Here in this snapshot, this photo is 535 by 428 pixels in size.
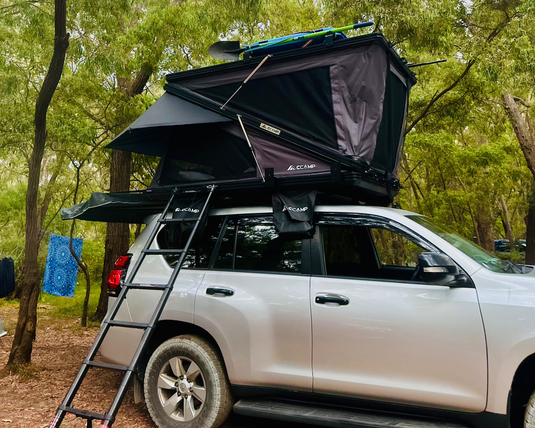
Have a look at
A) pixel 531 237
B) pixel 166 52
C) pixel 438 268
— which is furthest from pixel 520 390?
pixel 531 237

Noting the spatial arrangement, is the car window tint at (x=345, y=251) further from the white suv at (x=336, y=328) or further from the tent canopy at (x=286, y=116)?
the tent canopy at (x=286, y=116)

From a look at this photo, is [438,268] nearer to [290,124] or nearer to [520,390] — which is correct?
[520,390]

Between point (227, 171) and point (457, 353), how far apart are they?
106 inches

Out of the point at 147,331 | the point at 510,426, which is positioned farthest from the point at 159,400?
the point at 510,426

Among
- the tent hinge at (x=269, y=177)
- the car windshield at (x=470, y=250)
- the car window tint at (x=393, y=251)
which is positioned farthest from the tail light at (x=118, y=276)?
the car windshield at (x=470, y=250)

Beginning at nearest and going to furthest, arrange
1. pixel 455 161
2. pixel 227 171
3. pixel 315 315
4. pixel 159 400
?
1. pixel 315 315
2. pixel 159 400
3. pixel 227 171
4. pixel 455 161

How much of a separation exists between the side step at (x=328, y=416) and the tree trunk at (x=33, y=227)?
3539 millimetres

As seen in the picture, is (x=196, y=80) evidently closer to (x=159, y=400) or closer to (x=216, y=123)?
(x=216, y=123)

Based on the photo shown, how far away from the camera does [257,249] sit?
459 centimetres

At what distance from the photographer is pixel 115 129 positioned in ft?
33.1

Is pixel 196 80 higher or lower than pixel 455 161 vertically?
lower

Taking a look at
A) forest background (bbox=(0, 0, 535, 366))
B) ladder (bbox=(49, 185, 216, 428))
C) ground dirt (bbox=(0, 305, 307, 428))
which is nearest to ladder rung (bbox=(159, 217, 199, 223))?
ladder (bbox=(49, 185, 216, 428))

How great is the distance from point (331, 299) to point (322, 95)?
193 cm

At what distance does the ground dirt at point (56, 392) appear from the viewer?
4820mm
